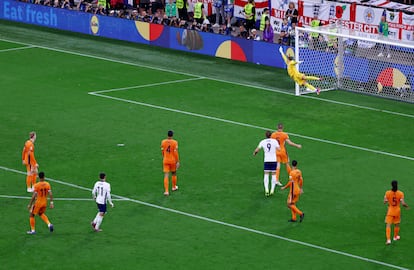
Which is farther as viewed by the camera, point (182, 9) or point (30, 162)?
point (182, 9)

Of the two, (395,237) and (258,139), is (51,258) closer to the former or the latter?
(395,237)

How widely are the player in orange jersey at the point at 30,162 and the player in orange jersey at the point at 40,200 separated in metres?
3.63

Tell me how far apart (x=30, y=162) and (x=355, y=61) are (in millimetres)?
18560

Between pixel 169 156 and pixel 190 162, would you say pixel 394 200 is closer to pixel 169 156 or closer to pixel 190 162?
pixel 169 156

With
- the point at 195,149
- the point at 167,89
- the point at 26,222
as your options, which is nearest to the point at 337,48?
the point at 167,89

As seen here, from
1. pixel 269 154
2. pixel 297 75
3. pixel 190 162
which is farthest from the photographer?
pixel 297 75

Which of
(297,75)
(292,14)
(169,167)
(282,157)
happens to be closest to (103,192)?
(169,167)

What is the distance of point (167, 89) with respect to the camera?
46.4 meters

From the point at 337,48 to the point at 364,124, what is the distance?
6.59 m

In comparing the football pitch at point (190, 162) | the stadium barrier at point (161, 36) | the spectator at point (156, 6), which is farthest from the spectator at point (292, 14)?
the spectator at point (156, 6)

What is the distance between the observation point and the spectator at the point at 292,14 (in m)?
52.0

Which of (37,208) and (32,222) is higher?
(37,208)

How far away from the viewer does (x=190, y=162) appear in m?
35.9

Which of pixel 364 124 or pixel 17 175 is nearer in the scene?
pixel 17 175
